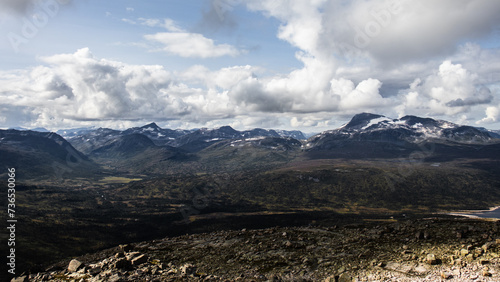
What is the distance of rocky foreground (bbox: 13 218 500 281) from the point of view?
2968 centimetres

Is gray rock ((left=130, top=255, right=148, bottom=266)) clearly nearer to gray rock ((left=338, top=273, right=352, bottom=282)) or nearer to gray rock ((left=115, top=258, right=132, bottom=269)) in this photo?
gray rock ((left=115, top=258, right=132, bottom=269))

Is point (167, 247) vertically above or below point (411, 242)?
below

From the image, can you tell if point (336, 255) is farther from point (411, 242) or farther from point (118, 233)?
point (118, 233)

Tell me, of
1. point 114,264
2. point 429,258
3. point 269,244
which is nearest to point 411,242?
point 429,258

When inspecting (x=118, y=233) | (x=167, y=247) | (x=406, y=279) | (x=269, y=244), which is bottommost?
Result: (x=118, y=233)

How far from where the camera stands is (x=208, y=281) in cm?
3531

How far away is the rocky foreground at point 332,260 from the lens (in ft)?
97.4

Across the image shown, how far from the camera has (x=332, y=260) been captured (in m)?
37.4


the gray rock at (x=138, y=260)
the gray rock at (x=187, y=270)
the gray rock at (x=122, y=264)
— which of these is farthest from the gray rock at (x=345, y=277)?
the gray rock at (x=122, y=264)

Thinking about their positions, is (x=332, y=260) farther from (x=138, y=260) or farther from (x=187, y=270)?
(x=138, y=260)

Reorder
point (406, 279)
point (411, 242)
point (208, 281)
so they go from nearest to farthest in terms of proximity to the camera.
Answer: point (406, 279)
point (208, 281)
point (411, 242)

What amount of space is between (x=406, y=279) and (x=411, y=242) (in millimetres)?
11995

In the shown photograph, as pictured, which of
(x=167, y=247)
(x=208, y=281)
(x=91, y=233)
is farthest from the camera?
(x=91, y=233)

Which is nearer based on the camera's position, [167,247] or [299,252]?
[299,252]
